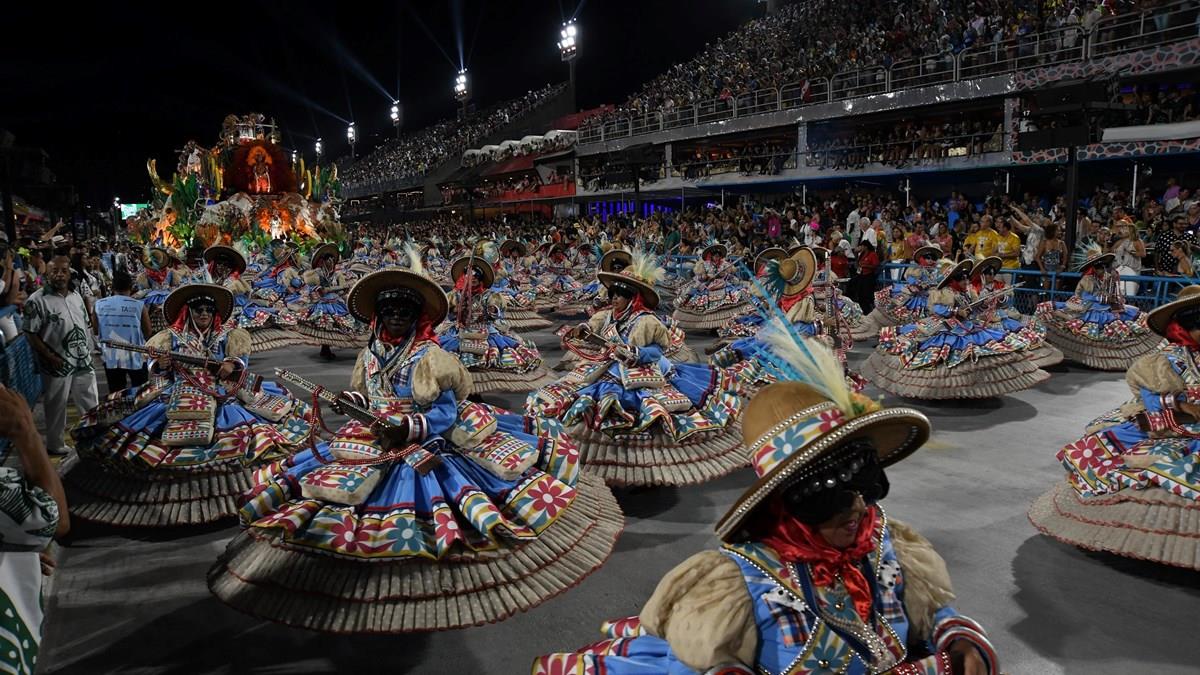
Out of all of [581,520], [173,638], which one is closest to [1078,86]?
[581,520]

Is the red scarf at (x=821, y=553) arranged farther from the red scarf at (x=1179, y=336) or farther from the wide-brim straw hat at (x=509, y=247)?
the wide-brim straw hat at (x=509, y=247)

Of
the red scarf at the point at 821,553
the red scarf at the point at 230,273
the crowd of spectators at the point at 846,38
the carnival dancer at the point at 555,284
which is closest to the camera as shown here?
the red scarf at the point at 821,553

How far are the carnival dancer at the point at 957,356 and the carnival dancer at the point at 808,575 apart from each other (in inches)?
274

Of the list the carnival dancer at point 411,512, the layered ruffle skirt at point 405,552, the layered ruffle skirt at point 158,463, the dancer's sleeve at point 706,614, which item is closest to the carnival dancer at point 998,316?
the carnival dancer at point 411,512

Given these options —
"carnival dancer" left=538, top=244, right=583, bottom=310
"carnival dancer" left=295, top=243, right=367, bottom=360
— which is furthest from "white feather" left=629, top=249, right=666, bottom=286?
"carnival dancer" left=538, top=244, right=583, bottom=310

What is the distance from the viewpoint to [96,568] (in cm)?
484

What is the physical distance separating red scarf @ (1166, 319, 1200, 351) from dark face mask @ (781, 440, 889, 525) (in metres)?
3.54

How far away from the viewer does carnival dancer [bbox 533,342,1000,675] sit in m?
1.95

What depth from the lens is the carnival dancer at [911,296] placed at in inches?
430

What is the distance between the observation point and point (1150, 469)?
427 centimetres

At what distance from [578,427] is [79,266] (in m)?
8.64

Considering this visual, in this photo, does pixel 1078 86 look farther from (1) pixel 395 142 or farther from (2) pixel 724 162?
(1) pixel 395 142

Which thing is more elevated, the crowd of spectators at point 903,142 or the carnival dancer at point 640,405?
the crowd of spectators at point 903,142

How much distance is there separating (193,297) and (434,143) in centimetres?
5726
